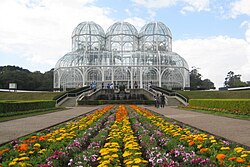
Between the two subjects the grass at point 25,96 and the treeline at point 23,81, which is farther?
the treeline at point 23,81

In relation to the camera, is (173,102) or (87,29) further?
(87,29)

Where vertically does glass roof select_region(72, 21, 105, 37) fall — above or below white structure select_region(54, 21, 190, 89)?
above

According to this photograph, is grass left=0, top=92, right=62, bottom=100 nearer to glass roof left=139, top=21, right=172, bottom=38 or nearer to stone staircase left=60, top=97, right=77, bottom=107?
stone staircase left=60, top=97, right=77, bottom=107

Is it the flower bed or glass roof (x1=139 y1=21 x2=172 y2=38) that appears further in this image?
glass roof (x1=139 y1=21 x2=172 y2=38)

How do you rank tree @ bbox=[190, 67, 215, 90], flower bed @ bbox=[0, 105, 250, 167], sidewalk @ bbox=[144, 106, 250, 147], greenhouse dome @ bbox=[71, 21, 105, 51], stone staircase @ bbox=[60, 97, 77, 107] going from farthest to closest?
1. tree @ bbox=[190, 67, 215, 90]
2. greenhouse dome @ bbox=[71, 21, 105, 51]
3. stone staircase @ bbox=[60, 97, 77, 107]
4. sidewalk @ bbox=[144, 106, 250, 147]
5. flower bed @ bbox=[0, 105, 250, 167]

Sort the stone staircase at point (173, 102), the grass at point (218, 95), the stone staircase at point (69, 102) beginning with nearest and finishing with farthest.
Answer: the stone staircase at point (69, 102) < the stone staircase at point (173, 102) < the grass at point (218, 95)

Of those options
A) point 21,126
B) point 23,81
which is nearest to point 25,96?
point 21,126

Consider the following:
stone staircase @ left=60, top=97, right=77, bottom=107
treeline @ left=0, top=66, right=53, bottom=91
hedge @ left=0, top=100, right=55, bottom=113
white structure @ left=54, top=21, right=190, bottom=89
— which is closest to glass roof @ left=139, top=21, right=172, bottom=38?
white structure @ left=54, top=21, right=190, bottom=89

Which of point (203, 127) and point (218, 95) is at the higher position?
point (218, 95)

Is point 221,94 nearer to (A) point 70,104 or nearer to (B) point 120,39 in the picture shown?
(A) point 70,104

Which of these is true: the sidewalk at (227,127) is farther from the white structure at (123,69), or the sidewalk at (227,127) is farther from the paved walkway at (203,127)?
the white structure at (123,69)

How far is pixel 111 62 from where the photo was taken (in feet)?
183

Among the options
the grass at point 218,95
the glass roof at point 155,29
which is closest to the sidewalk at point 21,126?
the grass at point 218,95

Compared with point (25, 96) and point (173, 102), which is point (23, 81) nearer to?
point (25, 96)
